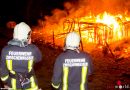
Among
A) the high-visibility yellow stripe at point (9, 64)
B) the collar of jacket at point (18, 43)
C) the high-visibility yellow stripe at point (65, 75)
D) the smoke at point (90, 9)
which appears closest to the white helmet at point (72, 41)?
the high-visibility yellow stripe at point (65, 75)

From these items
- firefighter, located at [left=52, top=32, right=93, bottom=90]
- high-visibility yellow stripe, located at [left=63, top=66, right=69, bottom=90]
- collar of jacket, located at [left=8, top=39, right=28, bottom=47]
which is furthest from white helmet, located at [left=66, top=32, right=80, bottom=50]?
collar of jacket, located at [left=8, top=39, right=28, bottom=47]

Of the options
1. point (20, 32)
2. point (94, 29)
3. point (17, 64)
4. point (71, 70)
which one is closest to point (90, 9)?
point (94, 29)

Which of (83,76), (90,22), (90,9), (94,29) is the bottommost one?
(83,76)

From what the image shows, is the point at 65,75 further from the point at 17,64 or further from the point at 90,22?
the point at 90,22

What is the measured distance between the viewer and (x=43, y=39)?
54.6 feet

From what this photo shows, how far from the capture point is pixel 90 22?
16.4m

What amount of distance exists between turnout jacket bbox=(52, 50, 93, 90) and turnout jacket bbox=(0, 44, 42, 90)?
64cm

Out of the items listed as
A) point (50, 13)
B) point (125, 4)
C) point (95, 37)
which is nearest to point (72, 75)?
point (95, 37)

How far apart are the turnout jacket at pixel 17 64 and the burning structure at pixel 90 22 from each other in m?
8.46

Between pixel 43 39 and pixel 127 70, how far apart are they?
5768 millimetres

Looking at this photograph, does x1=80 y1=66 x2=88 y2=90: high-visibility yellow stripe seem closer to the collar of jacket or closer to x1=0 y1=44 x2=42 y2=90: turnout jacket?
x1=0 y1=44 x2=42 y2=90: turnout jacket

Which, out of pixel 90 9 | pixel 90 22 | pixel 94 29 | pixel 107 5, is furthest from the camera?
pixel 107 5

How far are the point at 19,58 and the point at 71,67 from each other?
1.05 meters

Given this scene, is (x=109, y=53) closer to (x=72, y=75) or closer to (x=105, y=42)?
(x=105, y=42)
